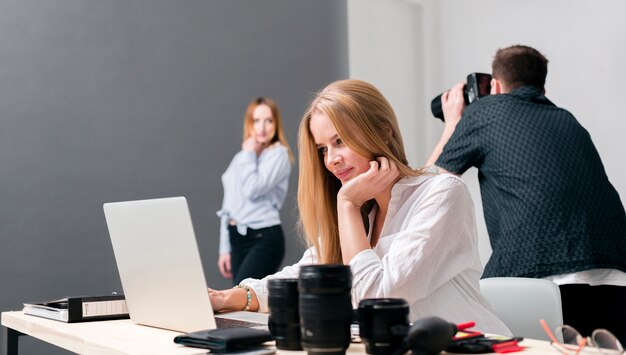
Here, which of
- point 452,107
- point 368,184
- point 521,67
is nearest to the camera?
point 368,184

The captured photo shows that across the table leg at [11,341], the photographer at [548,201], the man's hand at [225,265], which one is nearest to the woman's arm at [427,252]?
the photographer at [548,201]

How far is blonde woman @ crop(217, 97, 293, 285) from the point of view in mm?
4305

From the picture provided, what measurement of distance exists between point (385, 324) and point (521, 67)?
180 centimetres

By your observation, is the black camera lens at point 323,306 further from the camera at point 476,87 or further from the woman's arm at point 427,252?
the camera at point 476,87

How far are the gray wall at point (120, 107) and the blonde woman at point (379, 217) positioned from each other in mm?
2413

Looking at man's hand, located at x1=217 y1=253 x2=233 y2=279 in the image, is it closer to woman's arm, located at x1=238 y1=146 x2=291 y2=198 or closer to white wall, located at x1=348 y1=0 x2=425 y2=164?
woman's arm, located at x1=238 y1=146 x2=291 y2=198

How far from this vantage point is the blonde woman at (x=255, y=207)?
4305mm

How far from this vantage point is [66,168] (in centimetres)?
394

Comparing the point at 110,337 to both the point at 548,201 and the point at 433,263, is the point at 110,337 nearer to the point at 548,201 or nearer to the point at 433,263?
the point at 433,263

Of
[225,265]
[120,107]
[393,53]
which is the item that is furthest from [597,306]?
[393,53]

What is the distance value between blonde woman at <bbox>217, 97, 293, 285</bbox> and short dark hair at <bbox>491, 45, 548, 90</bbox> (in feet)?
6.56

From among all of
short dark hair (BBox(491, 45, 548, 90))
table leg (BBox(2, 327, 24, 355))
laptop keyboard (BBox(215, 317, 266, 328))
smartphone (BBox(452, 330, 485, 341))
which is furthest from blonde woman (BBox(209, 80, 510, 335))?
short dark hair (BBox(491, 45, 548, 90))

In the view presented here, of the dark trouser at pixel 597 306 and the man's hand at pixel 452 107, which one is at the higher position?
the man's hand at pixel 452 107

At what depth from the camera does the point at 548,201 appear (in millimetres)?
2287
